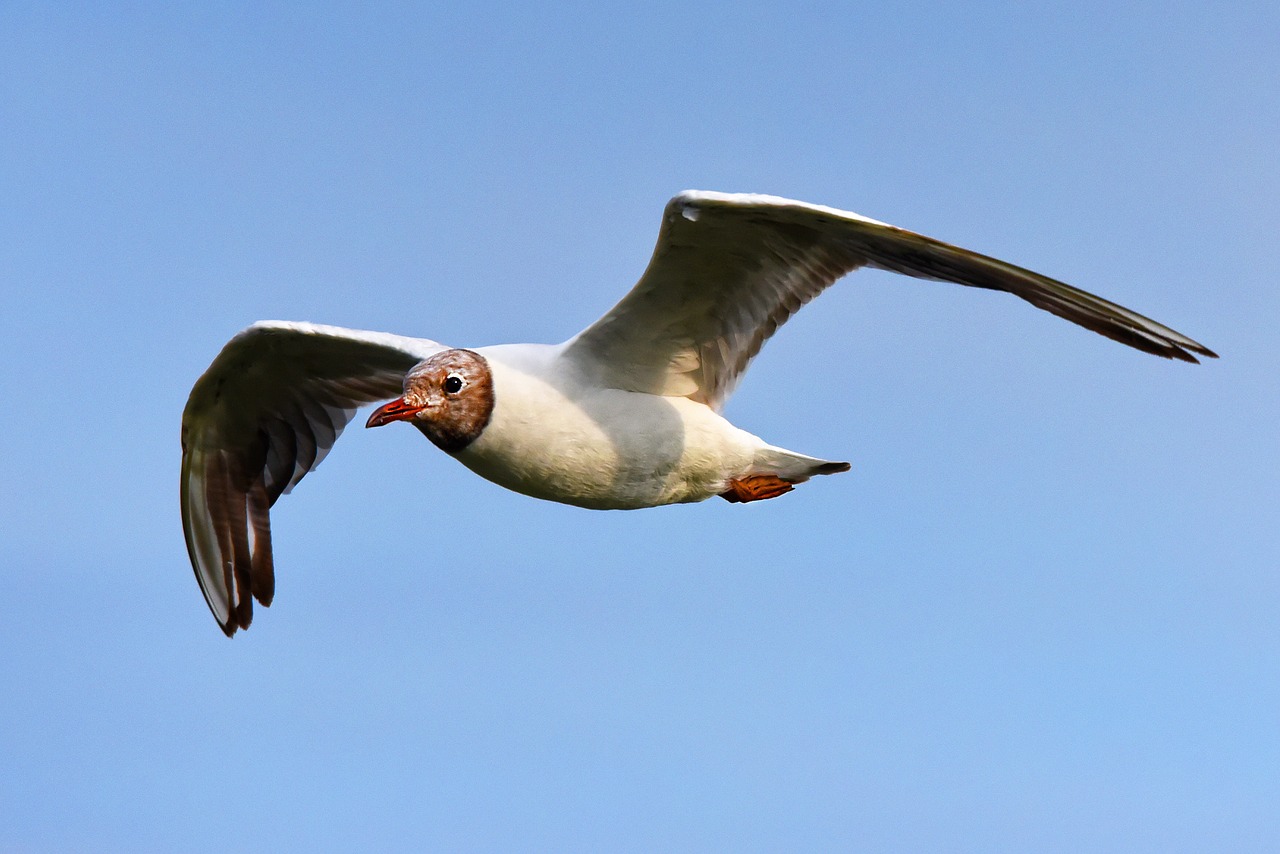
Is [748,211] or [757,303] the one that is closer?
[748,211]

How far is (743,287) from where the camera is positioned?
28.1 feet

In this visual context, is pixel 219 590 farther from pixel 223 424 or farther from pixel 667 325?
pixel 667 325

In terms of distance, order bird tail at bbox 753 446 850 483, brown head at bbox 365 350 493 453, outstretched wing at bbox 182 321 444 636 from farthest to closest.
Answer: outstretched wing at bbox 182 321 444 636 → bird tail at bbox 753 446 850 483 → brown head at bbox 365 350 493 453

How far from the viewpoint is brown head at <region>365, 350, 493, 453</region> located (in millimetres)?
8164

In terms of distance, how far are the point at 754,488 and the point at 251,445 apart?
4.00 m

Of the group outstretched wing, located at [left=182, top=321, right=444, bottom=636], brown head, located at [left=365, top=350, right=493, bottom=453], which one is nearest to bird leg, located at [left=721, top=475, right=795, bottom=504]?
brown head, located at [left=365, top=350, right=493, bottom=453]

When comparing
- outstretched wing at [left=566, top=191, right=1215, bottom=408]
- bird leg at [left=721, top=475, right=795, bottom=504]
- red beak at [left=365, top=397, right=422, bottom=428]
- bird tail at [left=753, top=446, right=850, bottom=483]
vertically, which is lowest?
red beak at [left=365, top=397, right=422, bottom=428]

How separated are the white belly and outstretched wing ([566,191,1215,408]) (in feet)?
0.76

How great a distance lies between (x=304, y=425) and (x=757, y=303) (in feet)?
13.1

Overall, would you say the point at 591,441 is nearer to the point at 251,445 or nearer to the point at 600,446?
the point at 600,446

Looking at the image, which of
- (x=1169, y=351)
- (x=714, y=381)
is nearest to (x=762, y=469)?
(x=714, y=381)

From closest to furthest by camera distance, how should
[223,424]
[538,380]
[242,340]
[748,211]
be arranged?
[748,211]
[538,380]
[242,340]
[223,424]

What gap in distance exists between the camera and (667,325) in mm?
8648

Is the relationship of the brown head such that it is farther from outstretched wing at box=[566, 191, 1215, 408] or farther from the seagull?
outstretched wing at box=[566, 191, 1215, 408]
